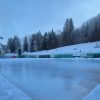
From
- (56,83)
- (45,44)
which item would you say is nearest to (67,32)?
(45,44)

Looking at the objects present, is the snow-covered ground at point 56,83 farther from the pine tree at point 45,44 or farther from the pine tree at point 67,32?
the pine tree at point 45,44

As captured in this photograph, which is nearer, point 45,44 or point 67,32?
point 67,32

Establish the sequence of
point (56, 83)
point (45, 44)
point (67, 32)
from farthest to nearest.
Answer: point (45, 44)
point (67, 32)
point (56, 83)

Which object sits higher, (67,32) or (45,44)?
(67,32)

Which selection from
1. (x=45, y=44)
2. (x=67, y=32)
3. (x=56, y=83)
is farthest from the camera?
(x=45, y=44)

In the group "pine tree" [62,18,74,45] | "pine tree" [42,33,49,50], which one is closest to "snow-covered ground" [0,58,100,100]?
"pine tree" [62,18,74,45]

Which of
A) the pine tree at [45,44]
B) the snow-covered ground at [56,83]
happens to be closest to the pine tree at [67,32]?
the pine tree at [45,44]

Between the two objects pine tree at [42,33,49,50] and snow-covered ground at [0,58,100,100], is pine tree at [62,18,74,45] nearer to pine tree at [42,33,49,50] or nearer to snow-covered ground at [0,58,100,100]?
pine tree at [42,33,49,50]

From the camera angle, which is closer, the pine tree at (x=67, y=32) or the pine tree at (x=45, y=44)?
the pine tree at (x=67, y=32)

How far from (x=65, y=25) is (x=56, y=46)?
7464 millimetres

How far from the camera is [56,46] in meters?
63.2

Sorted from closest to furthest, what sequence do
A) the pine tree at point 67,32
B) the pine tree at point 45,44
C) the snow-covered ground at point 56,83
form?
the snow-covered ground at point 56,83 < the pine tree at point 67,32 < the pine tree at point 45,44

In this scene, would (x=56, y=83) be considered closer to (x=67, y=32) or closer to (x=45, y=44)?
(x=45, y=44)

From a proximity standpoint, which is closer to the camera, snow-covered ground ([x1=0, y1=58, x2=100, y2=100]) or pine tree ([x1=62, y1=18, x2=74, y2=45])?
snow-covered ground ([x1=0, y1=58, x2=100, y2=100])
